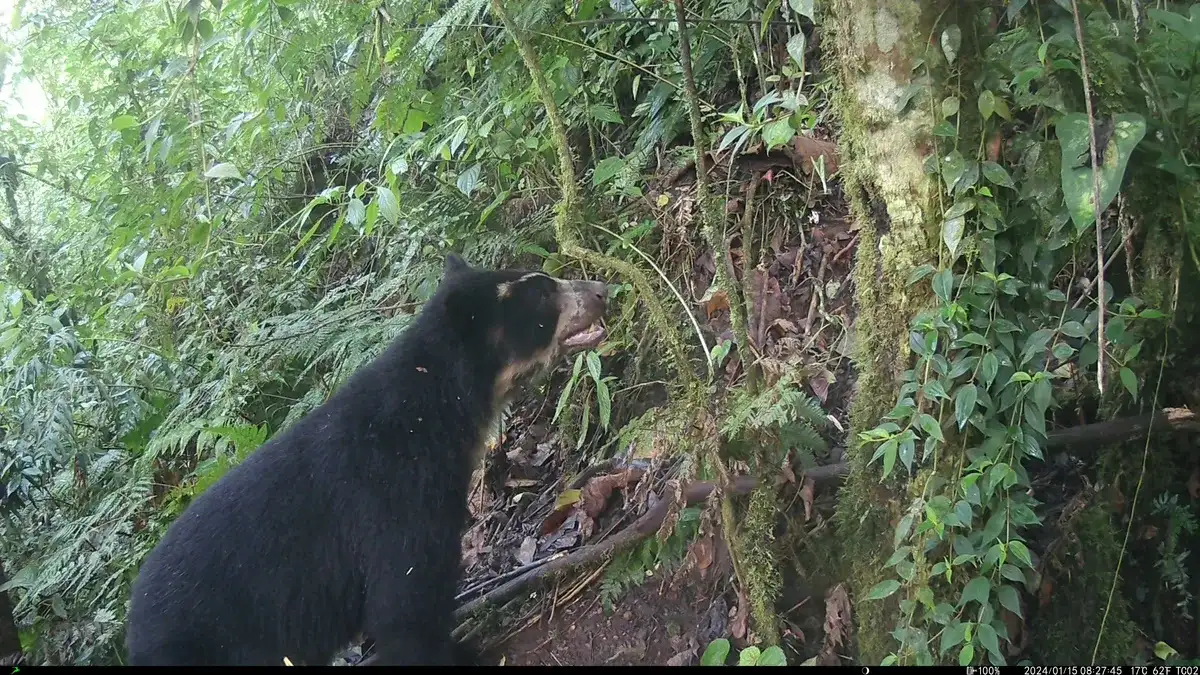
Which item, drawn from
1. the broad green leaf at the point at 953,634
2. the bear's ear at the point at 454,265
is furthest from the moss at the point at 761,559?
the bear's ear at the point at 454,265

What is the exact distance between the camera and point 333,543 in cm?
374

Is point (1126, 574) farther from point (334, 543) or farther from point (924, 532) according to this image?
point (334, 543)

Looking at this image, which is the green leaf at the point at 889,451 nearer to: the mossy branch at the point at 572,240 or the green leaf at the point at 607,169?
the mossy branch at the point at 572,240

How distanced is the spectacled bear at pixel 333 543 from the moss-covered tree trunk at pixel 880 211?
1.76m

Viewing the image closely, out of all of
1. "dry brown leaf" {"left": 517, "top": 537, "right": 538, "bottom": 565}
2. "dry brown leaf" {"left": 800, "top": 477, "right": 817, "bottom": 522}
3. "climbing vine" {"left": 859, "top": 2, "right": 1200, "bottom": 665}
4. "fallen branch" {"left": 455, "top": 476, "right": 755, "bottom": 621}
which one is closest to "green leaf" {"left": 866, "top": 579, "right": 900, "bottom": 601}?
"climbing vine" {"left": 859, "top": 2, "right": 1200, "bottom": 665}

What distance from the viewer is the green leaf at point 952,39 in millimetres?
2691

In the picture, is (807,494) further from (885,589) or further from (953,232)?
(953,232)

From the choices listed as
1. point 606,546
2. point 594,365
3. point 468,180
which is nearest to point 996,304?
point 606,546

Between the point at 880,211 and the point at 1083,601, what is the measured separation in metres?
1.56

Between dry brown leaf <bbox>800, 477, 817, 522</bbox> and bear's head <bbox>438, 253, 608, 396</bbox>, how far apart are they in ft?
5.13

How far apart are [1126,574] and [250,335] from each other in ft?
17.8

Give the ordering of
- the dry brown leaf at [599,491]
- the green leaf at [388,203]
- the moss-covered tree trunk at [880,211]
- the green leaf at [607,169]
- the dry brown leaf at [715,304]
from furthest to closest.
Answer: the green leaf at [607,169] → the dry brown leaf at [715,304] → the dry brown leaf at [599,491] → the green leaf at [388,203] → the moss-covered tree trunk at [880,211]

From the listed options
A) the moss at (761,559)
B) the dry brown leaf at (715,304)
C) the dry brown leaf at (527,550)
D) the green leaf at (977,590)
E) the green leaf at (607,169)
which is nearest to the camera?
the green leaf at (977,590)

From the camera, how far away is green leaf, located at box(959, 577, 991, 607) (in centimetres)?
253
